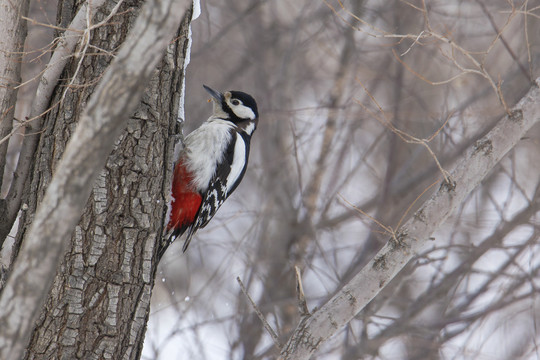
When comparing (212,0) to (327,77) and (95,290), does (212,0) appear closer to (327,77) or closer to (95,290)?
(327,77)

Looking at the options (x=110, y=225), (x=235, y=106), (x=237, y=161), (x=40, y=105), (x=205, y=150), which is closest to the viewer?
(x=110, y=225)

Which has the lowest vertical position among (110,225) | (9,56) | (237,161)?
(110,225)

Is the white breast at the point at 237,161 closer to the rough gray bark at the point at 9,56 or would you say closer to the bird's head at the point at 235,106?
the bird's head at the point at 235,106

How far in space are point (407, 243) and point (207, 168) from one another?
1.62 meters

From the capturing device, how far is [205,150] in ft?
12.3

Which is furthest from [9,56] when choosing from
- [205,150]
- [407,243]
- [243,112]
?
[243,112]

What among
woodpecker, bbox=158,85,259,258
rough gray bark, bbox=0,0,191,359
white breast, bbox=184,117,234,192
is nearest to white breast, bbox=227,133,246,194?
woodpecker, bbox=158,85,259,258

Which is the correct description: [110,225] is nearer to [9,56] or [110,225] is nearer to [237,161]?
[9,56]

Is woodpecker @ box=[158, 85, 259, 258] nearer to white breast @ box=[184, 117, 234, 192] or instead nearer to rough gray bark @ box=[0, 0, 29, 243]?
white breast @ box=[184, 117, 234, 192]

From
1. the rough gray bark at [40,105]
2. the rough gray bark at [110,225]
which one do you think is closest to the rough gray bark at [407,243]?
the rough gray bark at [110,225]

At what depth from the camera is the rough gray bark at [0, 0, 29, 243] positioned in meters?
2.43

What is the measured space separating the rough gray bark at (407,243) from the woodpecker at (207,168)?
4.19ft

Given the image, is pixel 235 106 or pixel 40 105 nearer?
pixel 40 105

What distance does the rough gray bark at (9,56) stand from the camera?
2.43 meters
